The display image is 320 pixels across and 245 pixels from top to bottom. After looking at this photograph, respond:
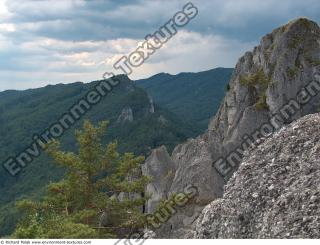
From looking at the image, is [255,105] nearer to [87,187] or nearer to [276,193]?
[87,187]

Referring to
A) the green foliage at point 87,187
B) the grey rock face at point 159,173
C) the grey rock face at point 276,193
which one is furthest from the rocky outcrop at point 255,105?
the grey rock face at point 276,193

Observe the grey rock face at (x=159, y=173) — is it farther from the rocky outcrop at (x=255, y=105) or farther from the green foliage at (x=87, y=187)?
the green foliage at (x=87, y=187)

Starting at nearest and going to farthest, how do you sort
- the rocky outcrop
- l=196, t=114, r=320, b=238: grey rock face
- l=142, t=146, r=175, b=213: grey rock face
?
l=196, t=114, r=320, b=238: grey rock face
the rocky outcrop
l=142, t=146, r=175, b=213: grey rock face

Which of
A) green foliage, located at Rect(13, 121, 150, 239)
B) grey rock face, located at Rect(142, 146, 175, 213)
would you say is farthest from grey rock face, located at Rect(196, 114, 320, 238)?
grey rock face, located at Rect(142, 146, 175, 213)

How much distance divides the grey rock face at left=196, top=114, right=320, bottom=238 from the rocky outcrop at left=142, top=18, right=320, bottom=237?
24965 mm

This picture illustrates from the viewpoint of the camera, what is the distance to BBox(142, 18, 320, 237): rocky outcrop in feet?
169

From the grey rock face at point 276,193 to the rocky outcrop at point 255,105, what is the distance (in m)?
25.0

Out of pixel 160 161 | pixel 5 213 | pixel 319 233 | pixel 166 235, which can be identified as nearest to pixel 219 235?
pixel 319 233

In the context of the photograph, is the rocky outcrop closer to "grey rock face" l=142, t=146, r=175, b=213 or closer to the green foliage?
"grey rock face" l=142, t=146, r=175, b=213

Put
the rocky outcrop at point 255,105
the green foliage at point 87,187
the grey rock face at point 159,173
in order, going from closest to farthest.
Result: the green foliage at point 87,187
the rocky outcrop at point 255,105
the grey rock face at point 159,173

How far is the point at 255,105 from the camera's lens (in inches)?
2788

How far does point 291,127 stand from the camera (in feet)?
80.9

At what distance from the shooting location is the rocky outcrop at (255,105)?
51.5 m

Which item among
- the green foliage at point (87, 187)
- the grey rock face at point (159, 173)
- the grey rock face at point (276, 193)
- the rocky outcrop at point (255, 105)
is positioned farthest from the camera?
the grey rock face at point (159, 173)
